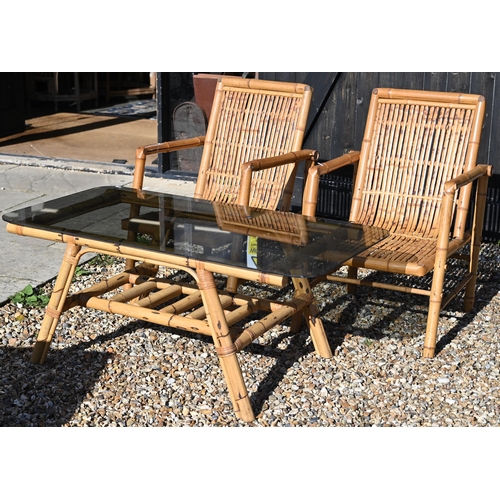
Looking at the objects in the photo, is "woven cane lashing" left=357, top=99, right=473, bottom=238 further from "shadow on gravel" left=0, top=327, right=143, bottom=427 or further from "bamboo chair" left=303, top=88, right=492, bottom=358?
"shadow on gravel" left=0, top=327, right=143, bottom=427

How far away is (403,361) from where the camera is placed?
332cm

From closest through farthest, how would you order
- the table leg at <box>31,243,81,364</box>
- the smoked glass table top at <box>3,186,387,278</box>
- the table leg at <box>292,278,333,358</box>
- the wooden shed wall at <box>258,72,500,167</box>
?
the smoked glass table top at <box>3,186,387,278</box>
the table leg at <box>31,243,81,364</box>
the table leg at <box>292,278,333,358</box>
the wooden shed wall at <box>258,72,500,167</box>

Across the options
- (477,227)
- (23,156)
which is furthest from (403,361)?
(23,156)

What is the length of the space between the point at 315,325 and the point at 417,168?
3.54 feet

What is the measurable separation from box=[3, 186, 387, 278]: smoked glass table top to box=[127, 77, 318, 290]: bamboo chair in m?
0.44

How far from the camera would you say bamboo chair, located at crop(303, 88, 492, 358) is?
12.1 ft

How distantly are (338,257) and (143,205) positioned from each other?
1064 mm

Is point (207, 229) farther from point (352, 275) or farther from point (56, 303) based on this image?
point (352, 275)

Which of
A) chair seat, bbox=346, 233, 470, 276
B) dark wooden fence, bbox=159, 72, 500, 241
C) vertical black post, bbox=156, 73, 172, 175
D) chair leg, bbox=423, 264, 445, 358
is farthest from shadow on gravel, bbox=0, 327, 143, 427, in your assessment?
vertical black post, bbox=156, 73, 172, 175

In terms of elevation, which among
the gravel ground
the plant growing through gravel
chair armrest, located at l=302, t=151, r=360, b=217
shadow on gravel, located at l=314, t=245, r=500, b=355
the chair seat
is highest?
chair armrest, located at l=302, t=151, r=360, b=217

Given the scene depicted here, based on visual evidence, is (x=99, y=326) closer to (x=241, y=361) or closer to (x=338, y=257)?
(x=241, y=361)
